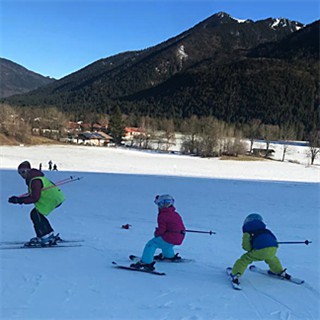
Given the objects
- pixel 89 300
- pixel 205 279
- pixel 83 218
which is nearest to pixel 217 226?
pixel 83 218

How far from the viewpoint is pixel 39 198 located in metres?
6.58

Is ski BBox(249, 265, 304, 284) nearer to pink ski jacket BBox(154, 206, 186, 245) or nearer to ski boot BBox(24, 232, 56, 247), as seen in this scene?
pink ski jacket BBox(154, 206, 186, 245)

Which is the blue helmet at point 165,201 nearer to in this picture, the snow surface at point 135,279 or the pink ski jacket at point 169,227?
the pink ski jacket at point 169,227

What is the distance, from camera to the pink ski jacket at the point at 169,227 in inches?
227

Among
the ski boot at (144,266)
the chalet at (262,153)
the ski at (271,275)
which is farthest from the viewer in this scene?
the chalet at (262,153)

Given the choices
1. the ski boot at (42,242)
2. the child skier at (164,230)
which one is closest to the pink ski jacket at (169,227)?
the child skier at (164,230)

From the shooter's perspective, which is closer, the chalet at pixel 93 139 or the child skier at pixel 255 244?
the child skier at pixel 255 244

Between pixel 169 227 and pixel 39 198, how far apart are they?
2254mm

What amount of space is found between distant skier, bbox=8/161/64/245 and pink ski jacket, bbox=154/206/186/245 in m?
1.97

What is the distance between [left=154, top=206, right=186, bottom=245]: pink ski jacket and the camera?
5.75 m

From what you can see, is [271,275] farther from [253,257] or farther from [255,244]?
[255,244]

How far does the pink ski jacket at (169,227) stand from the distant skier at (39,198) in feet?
6.45

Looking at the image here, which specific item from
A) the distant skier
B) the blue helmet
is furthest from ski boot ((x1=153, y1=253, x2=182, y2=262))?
the distant skier

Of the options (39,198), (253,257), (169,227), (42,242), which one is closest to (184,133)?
(42,242)
